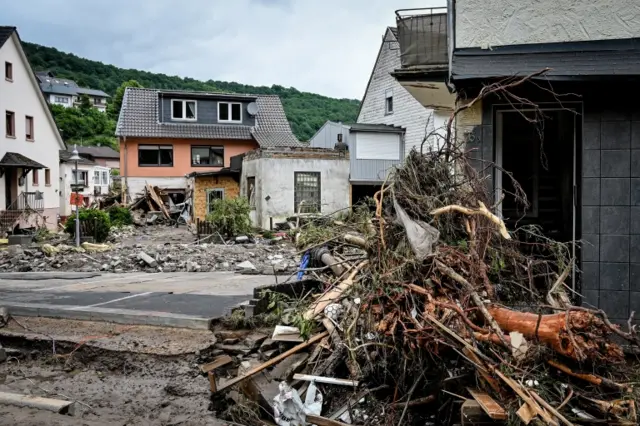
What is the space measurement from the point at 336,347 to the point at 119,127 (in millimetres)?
32779

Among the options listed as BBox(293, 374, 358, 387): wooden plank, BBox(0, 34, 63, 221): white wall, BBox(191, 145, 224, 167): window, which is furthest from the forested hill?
BBox(293, 374, 358, 387): wooden plank

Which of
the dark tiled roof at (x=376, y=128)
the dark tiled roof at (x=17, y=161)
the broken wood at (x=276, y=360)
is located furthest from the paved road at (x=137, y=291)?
the dark tiled roof at (x=17, y=161)

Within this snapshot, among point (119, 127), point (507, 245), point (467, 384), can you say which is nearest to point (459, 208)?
point (507, 245)

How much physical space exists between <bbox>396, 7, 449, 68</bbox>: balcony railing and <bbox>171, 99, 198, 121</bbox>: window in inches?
1171

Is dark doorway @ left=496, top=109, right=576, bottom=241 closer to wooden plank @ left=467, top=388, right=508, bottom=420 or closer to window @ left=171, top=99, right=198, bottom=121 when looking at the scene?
wooden plank @ left=467, top=388, right=508, bottom=420

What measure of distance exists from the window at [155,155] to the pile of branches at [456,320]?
32.2 meters

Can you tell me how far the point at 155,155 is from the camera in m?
36.5

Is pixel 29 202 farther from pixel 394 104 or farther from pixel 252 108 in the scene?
pixel 394 104

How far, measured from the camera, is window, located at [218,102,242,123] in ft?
123

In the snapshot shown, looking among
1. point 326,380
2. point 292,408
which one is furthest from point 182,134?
point 292,408

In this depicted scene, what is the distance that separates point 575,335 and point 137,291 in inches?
321

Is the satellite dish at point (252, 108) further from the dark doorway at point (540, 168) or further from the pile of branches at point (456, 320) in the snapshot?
the pile of branches at point (456, 320)

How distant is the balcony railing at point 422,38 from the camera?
8438 millimetres

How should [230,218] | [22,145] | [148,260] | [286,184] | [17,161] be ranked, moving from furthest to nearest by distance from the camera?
[22,145], [17,161], [286,184], [230,218], [148,260]
